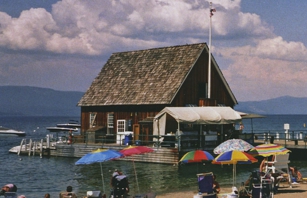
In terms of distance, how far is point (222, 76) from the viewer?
1818 inches

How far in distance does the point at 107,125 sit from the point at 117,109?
6.26ft

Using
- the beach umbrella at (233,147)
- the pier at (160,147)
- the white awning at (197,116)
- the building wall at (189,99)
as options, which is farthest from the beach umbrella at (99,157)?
the building wall at (189,99)

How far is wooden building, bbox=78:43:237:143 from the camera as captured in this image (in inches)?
1693

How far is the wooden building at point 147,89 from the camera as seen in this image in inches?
1693

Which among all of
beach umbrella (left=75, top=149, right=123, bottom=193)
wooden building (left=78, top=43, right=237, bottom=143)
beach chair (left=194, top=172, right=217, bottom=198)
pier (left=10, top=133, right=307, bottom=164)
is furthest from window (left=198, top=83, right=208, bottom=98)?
beach chair (left=194, top=172, right=217, bottom=198)

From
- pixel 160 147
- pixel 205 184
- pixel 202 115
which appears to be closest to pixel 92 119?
pixel 160 147

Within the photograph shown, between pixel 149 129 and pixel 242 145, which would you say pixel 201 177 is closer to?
pixel 242 145

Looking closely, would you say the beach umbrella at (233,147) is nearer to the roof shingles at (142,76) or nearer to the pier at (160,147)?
the pier at (160,147)

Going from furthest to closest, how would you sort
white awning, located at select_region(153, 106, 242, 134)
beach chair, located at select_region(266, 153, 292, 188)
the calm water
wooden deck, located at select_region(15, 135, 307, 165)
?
white awning, located at select_region(153, 106, 242, 134)
wooden deck, located at select_region(15, 135, 307, 165)
the calm water
beach chair, located at select_region(266, 153, 292, 188)

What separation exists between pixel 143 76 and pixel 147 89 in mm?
2118

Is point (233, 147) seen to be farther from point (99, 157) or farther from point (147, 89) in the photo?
point (147, 89)

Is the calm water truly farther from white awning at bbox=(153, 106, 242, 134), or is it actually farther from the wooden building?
the wooden building

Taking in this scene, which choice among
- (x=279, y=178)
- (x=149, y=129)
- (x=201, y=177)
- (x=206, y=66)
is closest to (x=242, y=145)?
(x=279, y=178)

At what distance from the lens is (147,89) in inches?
1757
